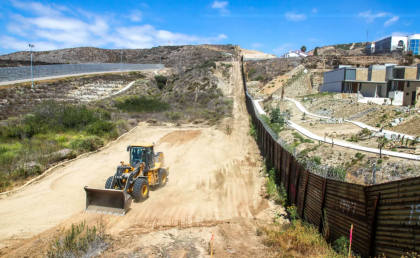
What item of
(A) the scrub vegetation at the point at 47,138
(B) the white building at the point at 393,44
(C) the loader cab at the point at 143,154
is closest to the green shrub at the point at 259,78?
(A) the scrub vegetation at the point at 47,138

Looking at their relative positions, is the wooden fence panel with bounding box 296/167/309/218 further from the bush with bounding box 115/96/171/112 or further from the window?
the window

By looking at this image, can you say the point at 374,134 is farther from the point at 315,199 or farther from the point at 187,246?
the point at 187,246

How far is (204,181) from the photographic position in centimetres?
1650

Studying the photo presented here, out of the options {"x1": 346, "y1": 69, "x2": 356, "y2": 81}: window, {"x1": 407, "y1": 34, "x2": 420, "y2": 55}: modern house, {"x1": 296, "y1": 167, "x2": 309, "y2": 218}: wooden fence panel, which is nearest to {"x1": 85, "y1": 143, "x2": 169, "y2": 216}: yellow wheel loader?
{"x1": 296, "y1": 167, "x2": 309, "y2": 218}: wooden fence panel

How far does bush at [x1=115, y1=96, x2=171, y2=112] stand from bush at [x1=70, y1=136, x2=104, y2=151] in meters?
19.7

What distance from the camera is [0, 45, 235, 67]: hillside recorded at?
98312 millimetres

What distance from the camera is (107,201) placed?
11773mm

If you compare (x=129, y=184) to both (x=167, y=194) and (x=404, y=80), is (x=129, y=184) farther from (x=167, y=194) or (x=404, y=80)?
(x=404, y=80)

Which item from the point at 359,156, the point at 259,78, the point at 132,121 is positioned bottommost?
the point at 132,121

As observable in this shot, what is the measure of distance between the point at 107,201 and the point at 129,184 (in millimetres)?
1199

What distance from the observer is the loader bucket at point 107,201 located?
1144cm

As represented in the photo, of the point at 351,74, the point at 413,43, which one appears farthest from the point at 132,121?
the point at 413,43

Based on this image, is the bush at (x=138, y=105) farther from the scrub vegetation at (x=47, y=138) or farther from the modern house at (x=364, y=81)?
the modern house at (x=364, y=81)

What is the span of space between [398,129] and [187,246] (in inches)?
768
